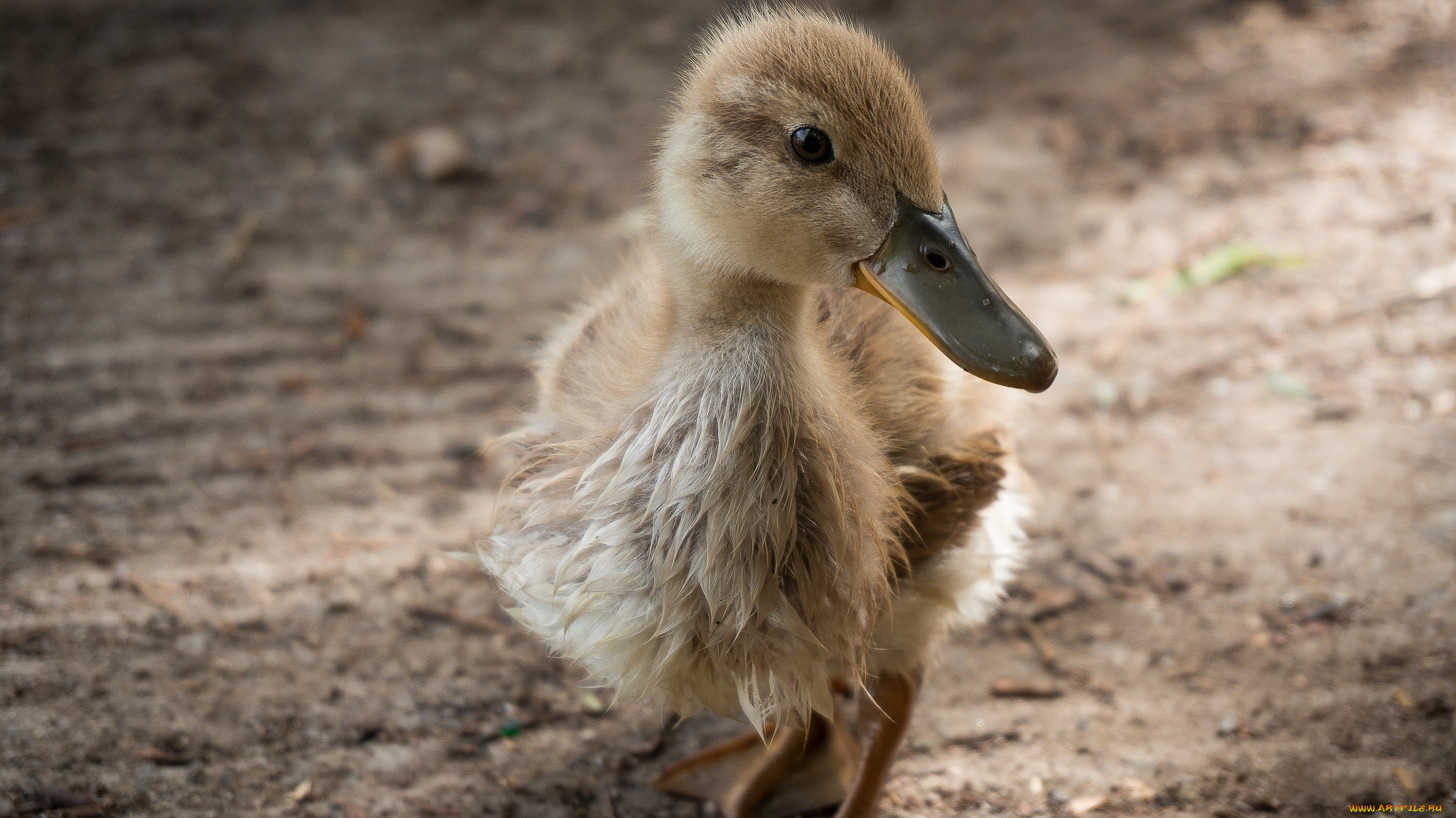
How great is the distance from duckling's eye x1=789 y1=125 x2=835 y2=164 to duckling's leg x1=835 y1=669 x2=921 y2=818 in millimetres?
1093

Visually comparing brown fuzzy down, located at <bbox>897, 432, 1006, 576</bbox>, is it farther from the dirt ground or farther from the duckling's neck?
the dirt ground

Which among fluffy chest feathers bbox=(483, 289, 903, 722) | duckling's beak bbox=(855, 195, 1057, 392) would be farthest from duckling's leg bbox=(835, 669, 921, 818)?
duckling's beak bbox=(855, 195, 1057, 392)

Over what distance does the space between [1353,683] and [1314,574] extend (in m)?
0.36

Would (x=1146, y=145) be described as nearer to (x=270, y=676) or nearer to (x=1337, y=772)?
(x=1337, y=772)

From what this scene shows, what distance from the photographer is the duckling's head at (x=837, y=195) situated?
1.62 metres

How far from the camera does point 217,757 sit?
7.34 feet

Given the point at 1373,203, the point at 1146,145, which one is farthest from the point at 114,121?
the point at 1373,203

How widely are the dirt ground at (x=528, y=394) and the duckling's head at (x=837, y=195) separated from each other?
891 mm

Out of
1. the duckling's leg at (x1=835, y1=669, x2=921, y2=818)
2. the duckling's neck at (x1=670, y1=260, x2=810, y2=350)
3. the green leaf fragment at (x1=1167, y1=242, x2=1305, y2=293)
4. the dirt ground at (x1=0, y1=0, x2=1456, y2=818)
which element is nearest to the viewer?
the duckling's neck at (x1=670, y1=260, x2=810, y2=350)

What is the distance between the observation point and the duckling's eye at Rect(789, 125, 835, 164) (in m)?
1.64

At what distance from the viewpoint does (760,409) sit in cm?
169

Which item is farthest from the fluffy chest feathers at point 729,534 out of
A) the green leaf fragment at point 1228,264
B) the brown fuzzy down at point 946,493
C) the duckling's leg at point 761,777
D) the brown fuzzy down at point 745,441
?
the green leaf fragment at point 1228,264

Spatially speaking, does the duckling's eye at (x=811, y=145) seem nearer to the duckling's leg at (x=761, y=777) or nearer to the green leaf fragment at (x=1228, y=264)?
the duckling's leg at (x=761, y=777)

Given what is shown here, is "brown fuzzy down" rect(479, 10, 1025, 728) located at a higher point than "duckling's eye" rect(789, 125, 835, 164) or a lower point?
lower
